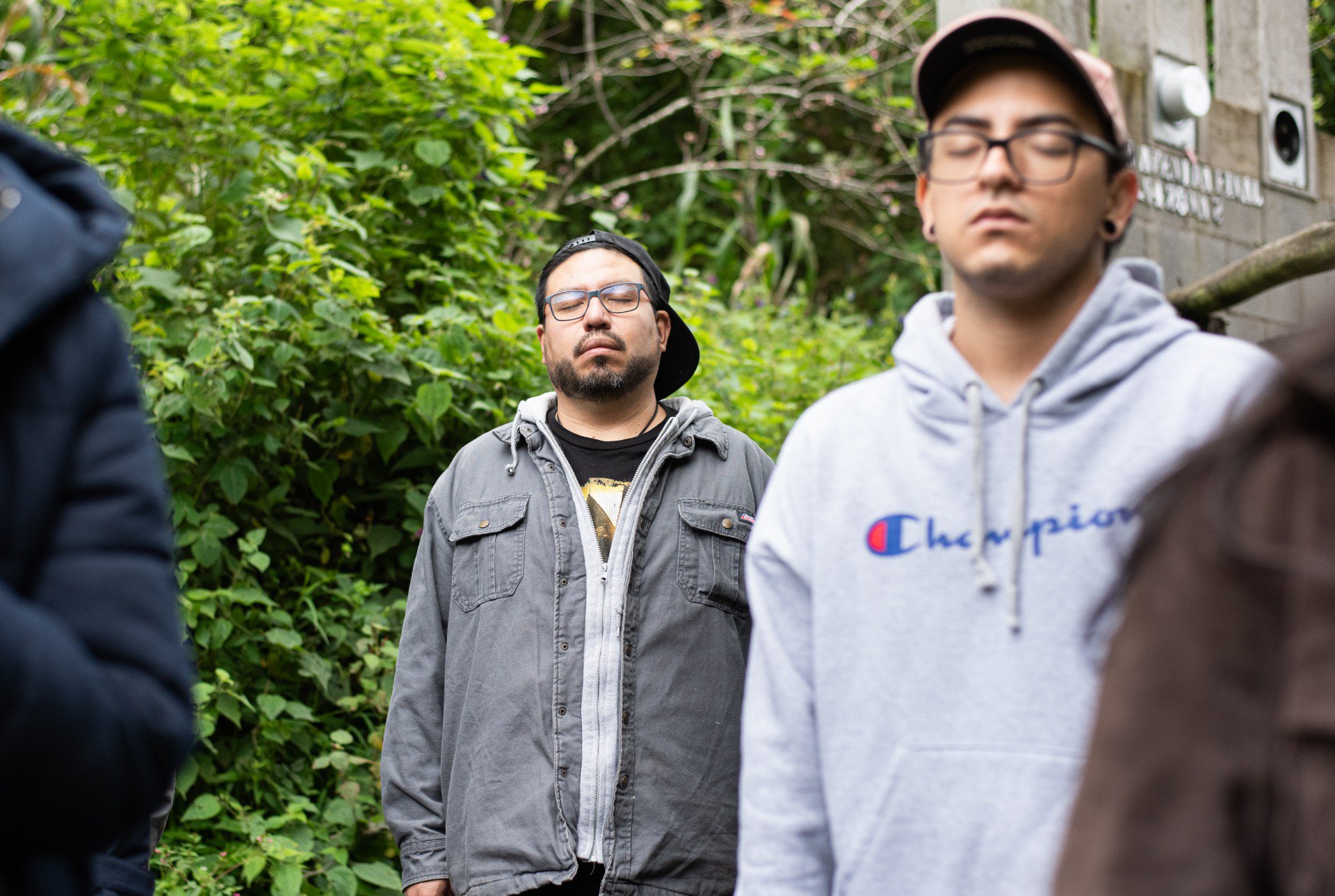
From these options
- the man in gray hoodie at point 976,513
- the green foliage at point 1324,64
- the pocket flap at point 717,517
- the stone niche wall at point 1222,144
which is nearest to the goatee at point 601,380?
the pocket flap at point 717,517

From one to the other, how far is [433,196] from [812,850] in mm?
3726

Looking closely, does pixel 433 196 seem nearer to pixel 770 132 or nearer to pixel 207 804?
pixel 207 804

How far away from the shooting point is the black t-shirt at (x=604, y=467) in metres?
3.18

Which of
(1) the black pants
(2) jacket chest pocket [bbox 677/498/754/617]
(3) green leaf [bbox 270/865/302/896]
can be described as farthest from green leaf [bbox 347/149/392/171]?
(1) the black pants

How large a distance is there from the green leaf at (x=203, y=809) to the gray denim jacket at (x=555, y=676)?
98 centimetres

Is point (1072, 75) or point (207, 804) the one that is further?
point (207, 804)

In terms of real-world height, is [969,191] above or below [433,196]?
below

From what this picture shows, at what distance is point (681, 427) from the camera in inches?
130

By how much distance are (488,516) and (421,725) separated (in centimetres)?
53

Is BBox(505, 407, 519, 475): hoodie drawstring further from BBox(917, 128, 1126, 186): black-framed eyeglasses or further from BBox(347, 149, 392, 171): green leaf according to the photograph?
BBox(347, 149, 392, 171): green leaf

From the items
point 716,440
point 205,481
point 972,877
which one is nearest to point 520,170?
point 205,481

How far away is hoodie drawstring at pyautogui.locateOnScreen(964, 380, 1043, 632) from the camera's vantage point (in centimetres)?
171

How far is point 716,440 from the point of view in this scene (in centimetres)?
332

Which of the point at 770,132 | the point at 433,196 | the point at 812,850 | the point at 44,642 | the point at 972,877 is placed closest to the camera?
the point at 44,642
